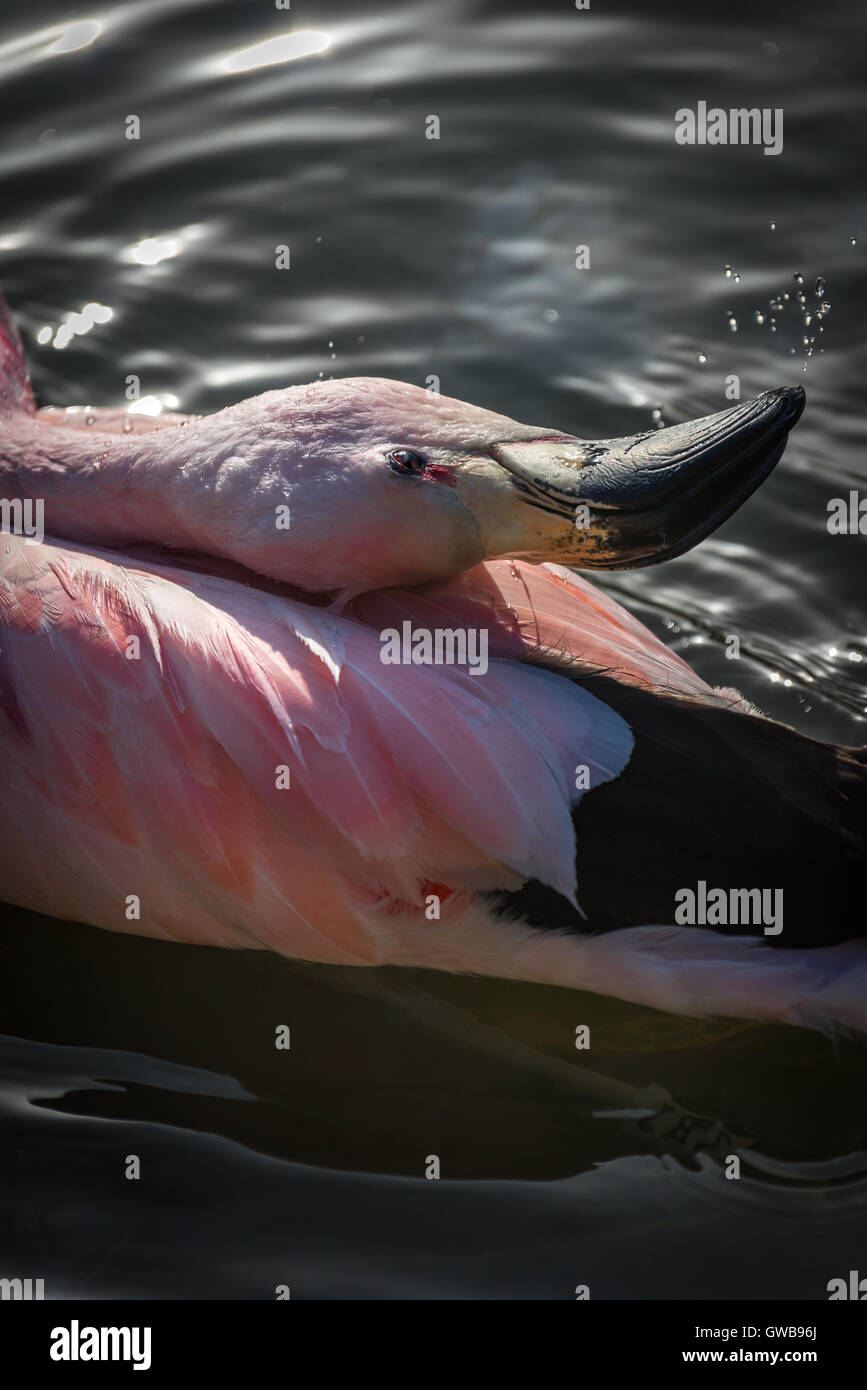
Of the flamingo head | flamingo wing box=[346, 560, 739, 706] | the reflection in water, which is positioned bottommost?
flamingo wing box=[346, 560, 739, 706]

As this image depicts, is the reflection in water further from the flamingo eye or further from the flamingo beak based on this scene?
the flamingo beak

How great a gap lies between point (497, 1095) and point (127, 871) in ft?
3.37

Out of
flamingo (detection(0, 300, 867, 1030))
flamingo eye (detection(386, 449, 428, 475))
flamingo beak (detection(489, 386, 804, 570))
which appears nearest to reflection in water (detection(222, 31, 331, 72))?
flamingo (detection(0, 300, 867, 1030))

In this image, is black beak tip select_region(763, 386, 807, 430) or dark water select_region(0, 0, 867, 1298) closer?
black beak tip select_region(763, 386, 807, 430)

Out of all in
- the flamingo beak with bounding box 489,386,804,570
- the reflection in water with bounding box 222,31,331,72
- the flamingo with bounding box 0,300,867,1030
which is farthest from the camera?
the reflection in water with bounding box 222,31,331,72

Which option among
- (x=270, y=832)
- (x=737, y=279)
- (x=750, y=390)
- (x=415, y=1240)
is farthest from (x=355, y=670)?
(x=737, y=279)

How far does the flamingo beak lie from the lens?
9.48ft

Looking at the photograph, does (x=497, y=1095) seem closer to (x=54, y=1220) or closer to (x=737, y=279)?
(x=54, y=1220)

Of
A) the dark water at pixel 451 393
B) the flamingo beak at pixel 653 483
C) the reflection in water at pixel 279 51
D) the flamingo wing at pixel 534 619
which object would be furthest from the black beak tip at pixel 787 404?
the reflection in water at pixel 279 51

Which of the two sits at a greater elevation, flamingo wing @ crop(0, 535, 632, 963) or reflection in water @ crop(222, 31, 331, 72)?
reflection in water @ crop(222, 31, 331, 72)

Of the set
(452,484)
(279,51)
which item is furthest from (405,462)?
(279,51)

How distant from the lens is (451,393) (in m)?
5.43

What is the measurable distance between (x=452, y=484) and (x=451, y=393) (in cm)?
245

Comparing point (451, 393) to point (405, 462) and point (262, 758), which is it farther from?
point (262, 758)
